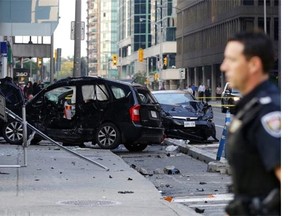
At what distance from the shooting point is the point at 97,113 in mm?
20609

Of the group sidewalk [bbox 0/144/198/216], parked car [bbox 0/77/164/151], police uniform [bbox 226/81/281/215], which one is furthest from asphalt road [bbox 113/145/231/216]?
police uniform [bbox 226/81/281/215]

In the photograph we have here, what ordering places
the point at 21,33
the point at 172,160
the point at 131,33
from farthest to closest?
the point at 131,33
the point at 21,33
the point at 172,160

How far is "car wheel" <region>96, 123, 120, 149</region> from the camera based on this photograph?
20.5 metres

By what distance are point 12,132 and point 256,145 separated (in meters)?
17.5

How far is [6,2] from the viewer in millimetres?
31766

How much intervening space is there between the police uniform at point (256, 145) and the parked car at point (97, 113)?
50.9 ft

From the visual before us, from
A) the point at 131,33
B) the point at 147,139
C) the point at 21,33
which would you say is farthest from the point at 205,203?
the point at 131,33

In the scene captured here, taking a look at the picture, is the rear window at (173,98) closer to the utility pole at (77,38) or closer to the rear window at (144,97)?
the rear window at (144,97)

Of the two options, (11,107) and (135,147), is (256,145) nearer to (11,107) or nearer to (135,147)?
(135,147)

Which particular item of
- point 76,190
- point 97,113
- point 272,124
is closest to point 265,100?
point 272,124

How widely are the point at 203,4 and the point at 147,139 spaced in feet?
278

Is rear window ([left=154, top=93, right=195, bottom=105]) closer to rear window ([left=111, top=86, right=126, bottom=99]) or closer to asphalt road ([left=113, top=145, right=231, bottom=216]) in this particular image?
asphalt road ([left=113, top=145, right=231, bottom=216])

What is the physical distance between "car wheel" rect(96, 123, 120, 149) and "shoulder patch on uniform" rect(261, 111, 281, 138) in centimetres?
1595

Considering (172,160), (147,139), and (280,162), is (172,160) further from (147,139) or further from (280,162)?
(280,162)
